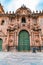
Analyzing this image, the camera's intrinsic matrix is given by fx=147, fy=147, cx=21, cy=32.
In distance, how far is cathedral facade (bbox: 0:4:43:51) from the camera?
2311 cm

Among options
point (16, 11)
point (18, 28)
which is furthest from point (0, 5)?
point (18, 28)

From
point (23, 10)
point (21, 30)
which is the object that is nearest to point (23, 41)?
point (21, 30)

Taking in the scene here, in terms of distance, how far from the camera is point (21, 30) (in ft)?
78.0

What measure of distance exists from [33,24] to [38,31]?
1.47m

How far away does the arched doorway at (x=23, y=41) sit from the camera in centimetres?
2311

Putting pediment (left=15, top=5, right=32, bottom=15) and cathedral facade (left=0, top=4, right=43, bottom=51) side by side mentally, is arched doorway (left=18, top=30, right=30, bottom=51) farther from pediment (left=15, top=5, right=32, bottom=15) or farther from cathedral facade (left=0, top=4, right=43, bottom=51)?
pediment (left=15, top=5, right=32, bottom=15)

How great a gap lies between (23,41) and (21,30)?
5.98ft

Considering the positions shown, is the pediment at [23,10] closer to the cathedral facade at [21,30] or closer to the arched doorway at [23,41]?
the cathedral facade at [21,30]

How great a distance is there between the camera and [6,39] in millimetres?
23500

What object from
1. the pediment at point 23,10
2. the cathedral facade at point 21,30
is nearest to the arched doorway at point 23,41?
the cathedral facade at point 21,30

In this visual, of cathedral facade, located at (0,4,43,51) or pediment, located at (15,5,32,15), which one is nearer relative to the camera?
cathedral facade, located at (0,4,43,51)

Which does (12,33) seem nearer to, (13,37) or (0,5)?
(13,37)

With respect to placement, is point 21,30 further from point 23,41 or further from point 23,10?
point 23,10

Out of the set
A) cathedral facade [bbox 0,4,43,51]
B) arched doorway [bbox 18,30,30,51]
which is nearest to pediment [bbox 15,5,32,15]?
cathedral facade [bbox 0,4,43,51]
